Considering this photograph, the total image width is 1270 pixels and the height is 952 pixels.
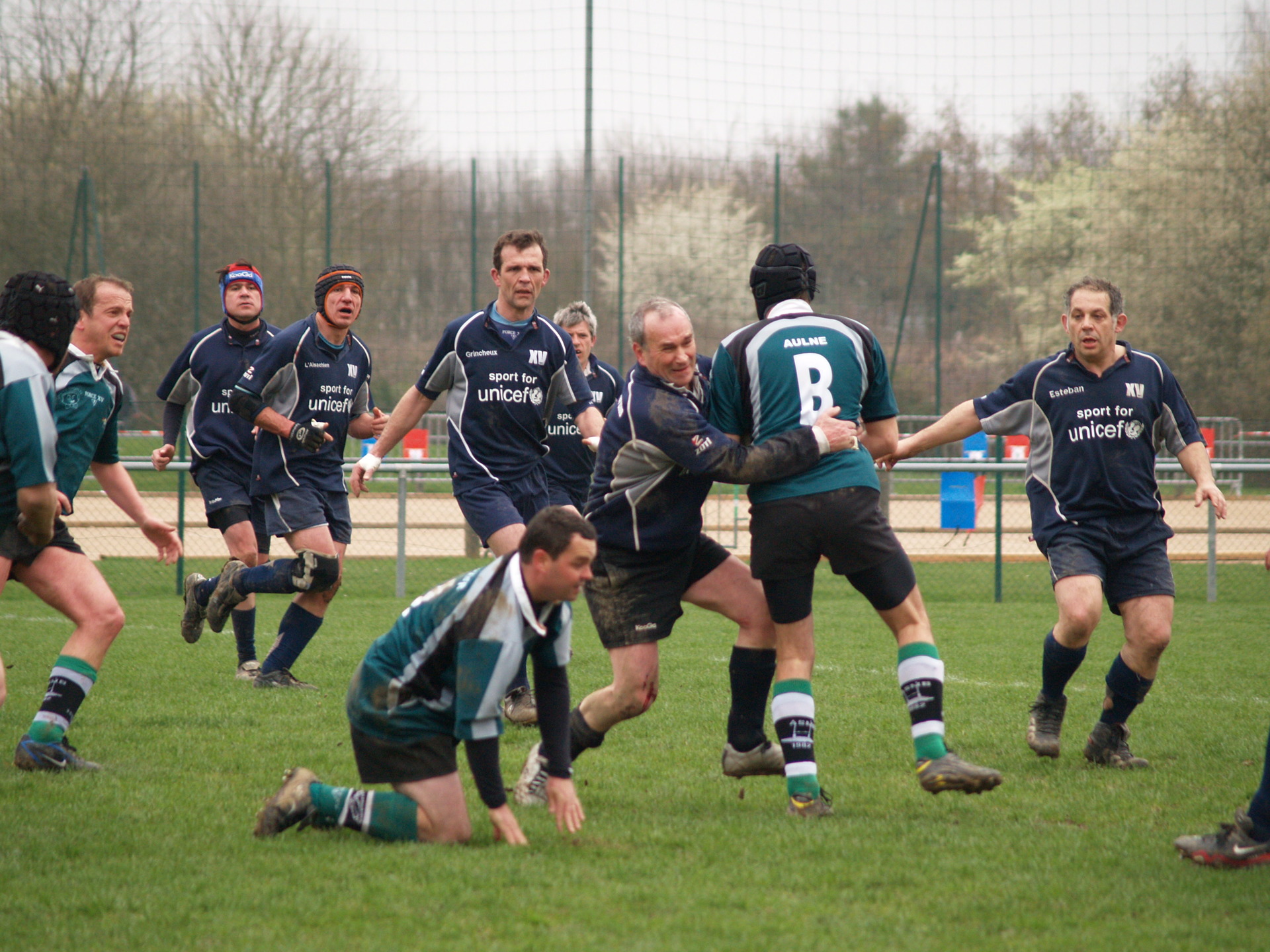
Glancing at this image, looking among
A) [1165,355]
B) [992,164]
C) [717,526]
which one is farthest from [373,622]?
[1165,355]

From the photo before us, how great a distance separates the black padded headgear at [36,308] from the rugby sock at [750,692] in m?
2.68

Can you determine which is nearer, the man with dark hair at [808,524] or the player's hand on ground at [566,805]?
the player's hand on ground at [566,805]

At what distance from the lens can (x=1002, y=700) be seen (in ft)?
22.0

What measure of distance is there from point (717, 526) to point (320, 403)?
9505 mm

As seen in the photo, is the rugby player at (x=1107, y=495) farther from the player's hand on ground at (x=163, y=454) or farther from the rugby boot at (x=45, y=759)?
the player's hand on ground at (x=163, y=454)

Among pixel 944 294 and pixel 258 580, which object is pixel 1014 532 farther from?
pixel 258 580

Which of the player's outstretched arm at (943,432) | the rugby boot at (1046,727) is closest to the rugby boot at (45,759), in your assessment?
the player's outstretched arm at (943,432)

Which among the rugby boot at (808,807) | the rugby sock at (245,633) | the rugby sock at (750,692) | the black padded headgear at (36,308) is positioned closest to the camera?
the black padded headgear at (36,308)

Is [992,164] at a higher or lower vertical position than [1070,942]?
higher

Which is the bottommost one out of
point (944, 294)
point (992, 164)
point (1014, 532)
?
point (1014, 532)

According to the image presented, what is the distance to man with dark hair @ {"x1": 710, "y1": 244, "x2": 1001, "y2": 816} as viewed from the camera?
13.8 ft

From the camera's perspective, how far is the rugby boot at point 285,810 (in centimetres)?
400

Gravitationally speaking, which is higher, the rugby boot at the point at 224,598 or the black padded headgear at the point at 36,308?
the black padded headgear at the point at 36,308

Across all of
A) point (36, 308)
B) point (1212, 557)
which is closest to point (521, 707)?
point (36, 308)
